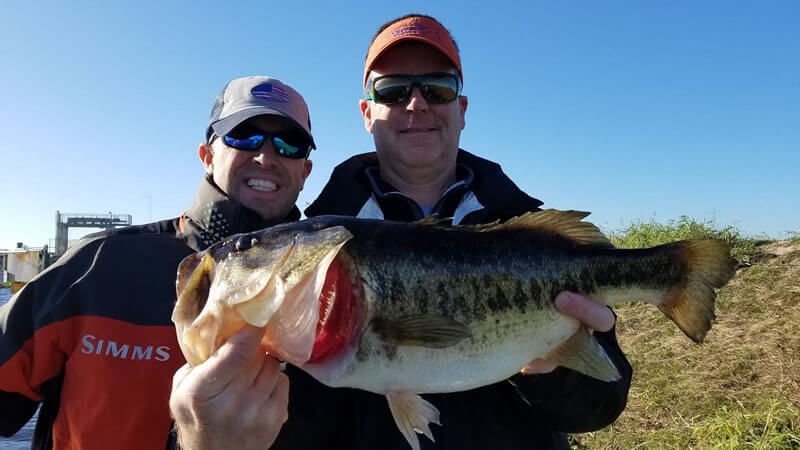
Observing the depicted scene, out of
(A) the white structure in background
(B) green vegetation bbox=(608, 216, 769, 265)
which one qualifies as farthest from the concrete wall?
(B) green vegetation bbox=(608, 216, 769, 265)

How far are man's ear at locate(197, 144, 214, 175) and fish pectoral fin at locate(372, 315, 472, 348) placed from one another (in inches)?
90.6

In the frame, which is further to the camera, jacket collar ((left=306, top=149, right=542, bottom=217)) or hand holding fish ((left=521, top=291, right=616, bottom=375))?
jacket collar ((left=306, top=149, right=542, bottom=217))

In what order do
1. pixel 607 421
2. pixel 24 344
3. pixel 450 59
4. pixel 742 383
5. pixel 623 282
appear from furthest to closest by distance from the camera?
pixel 742 383
pixel 450 59
pixel 24 344
pixel 607 421
pixel 623 282

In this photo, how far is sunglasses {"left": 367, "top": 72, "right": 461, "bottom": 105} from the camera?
11.7 ft

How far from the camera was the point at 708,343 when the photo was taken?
7363 millimetres

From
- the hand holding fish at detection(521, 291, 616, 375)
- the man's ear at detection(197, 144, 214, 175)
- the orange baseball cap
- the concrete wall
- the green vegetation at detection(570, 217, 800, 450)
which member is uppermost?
the orange baseball cap

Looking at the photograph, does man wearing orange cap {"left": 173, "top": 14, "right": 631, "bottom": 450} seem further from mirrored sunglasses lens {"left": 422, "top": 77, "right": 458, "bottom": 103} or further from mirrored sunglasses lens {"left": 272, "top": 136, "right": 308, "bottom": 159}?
mirrored sunglasses lens {"left": 272, "top": 136, "right": 308, "bottom": 159}

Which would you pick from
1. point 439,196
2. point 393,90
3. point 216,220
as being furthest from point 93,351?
point 393,90

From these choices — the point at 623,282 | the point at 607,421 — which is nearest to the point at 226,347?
the point at 623,282

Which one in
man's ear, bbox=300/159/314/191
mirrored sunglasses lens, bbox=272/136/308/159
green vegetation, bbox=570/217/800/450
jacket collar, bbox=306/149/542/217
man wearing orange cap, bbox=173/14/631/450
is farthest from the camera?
green vegetation, bbox=570/217/800/450

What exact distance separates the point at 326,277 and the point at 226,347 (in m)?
0.48

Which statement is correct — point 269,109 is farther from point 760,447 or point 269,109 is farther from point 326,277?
point 760,447

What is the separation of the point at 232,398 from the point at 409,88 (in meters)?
2.35

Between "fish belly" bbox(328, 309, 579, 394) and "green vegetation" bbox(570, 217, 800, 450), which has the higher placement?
"fish belly" bbox(328, 309, 579, 394)
